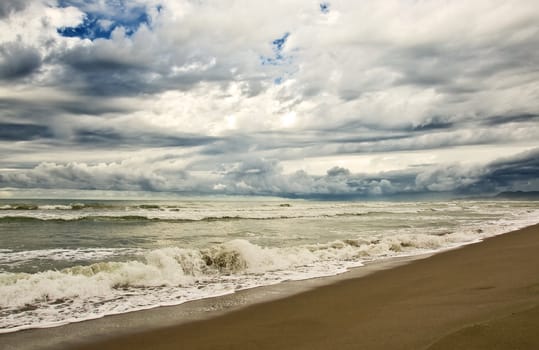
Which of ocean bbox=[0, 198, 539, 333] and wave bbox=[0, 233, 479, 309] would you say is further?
wave bbox=[0, 233, 479, 309]

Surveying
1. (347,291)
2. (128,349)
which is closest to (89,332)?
(128,349)

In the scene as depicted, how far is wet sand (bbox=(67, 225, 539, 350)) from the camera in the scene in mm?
4348

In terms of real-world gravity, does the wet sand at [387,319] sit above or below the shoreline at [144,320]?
above

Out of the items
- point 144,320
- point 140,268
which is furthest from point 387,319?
point 140,268

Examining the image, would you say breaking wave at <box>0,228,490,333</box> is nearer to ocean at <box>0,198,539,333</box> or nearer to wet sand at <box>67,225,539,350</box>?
ocean at <box>0,198,539,333</box>

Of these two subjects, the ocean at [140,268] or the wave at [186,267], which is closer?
the ocean at [140,268]

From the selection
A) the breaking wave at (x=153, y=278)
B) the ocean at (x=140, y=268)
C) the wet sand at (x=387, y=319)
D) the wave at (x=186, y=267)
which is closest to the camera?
the wet sand at (x=387, y=319)

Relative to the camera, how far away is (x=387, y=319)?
5.66m

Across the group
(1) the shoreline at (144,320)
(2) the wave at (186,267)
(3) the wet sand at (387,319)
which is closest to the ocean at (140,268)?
(2) the wave at (186,267)

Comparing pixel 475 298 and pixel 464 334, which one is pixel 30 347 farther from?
pixel 475 298

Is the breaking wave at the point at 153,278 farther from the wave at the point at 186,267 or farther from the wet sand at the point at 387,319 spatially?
the wet sand at the point at 387,319

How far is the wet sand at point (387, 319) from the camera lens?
4.35 meters

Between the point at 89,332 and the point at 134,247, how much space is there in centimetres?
1100

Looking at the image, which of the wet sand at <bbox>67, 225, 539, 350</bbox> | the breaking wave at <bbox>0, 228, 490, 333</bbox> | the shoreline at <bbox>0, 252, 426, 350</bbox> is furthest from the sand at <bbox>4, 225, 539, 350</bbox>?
the breaking wave at <bbox>0, 228, 490, 333</bbox>
